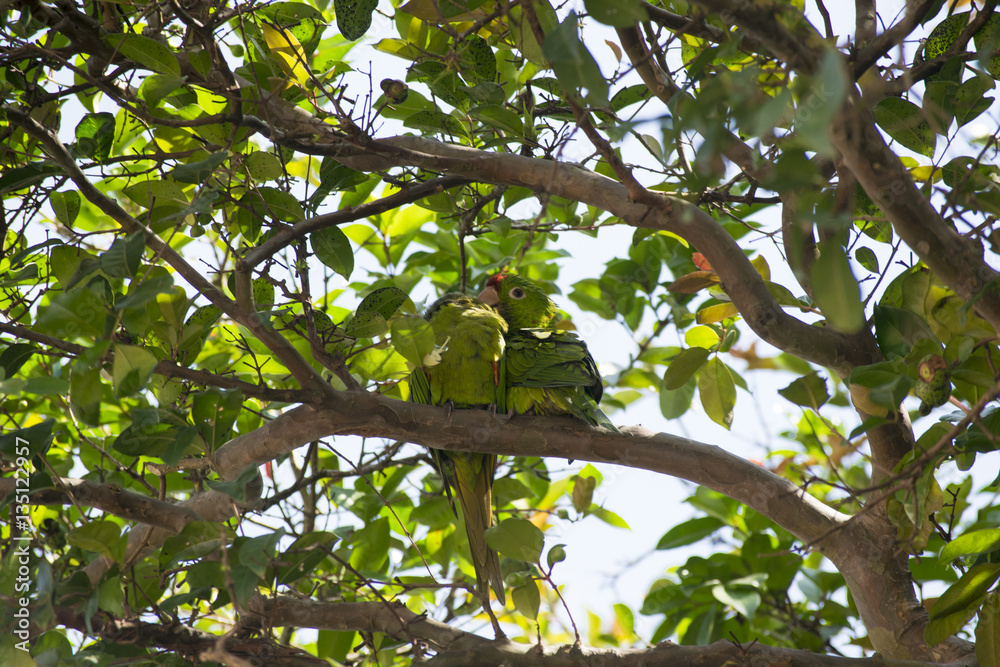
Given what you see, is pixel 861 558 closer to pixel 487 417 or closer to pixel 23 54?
pixel 487 417

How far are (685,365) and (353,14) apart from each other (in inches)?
55.5

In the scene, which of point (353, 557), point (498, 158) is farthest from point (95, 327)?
point (353, 557)

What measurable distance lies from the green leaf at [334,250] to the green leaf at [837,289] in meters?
1.39

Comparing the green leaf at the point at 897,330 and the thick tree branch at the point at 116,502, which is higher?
the green leaf at the point at 897,330

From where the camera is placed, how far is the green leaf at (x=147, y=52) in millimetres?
1725

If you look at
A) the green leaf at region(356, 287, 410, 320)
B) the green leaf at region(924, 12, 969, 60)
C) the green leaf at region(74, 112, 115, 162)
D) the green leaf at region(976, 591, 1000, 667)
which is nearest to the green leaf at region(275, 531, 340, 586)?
the green leaf at region(356, 287, 410, 320)

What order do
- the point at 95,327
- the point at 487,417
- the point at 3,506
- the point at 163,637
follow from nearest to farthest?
the point at 95,327, the point at 3,506, the point at 163,637, the point at 487,417

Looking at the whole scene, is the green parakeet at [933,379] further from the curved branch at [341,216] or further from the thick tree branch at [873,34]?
the curved branch at [341,216]

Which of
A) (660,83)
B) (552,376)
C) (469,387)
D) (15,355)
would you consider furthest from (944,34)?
(15,355)

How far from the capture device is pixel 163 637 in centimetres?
180

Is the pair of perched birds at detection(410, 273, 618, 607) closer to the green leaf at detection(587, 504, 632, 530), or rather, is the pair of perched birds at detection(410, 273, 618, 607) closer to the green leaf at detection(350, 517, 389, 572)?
the green leaf at detection(350, 517, 389, 572)

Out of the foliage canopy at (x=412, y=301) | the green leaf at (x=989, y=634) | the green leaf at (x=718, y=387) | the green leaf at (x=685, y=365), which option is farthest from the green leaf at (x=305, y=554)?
the green leaf at (x=989, y=634)

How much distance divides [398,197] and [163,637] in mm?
1353

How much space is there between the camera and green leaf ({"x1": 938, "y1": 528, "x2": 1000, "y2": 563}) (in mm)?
1563
